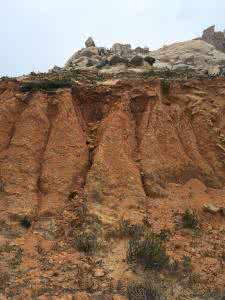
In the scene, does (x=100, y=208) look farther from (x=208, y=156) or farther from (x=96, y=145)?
(x=208, y=156)

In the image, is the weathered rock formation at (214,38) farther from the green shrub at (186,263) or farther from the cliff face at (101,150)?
the green shrub at (186,263)

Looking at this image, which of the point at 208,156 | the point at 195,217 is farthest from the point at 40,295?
the point at 208,156

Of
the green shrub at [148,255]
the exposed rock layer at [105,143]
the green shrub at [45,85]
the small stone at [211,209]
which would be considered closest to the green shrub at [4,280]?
the exposed rock layer at [105,143]

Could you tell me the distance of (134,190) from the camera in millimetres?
15836

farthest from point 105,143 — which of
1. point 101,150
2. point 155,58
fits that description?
point 155,58

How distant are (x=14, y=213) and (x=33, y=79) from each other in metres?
6.27

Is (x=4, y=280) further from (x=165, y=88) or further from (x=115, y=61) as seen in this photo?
(x=115, y=61)

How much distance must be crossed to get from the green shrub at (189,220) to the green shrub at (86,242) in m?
2.94

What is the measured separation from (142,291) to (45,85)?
8902mm

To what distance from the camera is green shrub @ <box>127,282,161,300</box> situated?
12.2m

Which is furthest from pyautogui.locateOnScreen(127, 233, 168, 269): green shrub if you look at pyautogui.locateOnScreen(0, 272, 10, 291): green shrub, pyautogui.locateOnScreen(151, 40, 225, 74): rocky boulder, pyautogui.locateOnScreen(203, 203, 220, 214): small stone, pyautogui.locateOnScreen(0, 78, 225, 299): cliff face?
pyautogui.locateOnScreen(151, 40, 225, 74): rocky boulder

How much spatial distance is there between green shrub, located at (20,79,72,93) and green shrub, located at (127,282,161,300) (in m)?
8.36

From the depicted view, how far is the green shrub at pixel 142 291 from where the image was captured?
481 inches

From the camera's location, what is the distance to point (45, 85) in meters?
18.5
